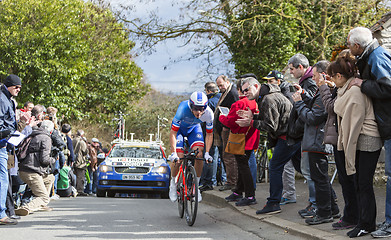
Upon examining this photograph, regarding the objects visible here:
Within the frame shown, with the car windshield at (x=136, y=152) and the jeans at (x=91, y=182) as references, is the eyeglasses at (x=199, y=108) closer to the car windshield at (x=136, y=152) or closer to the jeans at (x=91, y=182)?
the car windshield at (x=136, y=152)

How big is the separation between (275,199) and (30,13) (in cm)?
2586

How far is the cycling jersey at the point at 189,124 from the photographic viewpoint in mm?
9469

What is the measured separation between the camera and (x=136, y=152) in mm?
17047

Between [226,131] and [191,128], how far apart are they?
5.70ft

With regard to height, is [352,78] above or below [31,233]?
above

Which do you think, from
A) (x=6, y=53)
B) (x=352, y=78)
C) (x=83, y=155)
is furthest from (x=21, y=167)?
(x=6, y=53)

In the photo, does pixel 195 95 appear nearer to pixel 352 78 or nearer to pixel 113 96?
pixel 352 78

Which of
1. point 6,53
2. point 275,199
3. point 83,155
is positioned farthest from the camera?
point 6,53

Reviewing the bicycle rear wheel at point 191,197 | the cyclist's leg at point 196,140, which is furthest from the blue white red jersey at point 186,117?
the bicycle rear wheel at point 191,197

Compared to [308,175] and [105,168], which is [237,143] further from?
[105,168]

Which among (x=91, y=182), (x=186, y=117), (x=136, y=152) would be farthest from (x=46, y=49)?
(x=186, y=117)

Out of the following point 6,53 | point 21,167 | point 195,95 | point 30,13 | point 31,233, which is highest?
point 30,13

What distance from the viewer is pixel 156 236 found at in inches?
293

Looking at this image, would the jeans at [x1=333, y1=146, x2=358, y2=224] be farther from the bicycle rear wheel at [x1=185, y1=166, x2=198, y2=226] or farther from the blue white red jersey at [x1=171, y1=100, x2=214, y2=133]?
the blue white red jersey at [x1=171, y1=100, x2=214, y2=133]
